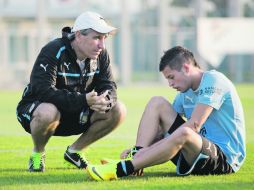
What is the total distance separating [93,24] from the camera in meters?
7.16

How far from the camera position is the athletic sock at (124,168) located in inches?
247

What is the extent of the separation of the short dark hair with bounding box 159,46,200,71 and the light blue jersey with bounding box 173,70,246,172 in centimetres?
22

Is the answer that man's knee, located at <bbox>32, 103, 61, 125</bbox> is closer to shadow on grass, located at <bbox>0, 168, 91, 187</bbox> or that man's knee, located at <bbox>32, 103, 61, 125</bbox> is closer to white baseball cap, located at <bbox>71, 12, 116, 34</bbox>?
shadow on grass, located at <bbox>0, 168, 91, 187</bbox>

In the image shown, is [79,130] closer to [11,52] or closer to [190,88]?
[190,88]

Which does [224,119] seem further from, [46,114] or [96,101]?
[46,114]

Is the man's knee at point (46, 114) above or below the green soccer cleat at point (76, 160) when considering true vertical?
above

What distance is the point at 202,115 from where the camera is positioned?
632 centimetres

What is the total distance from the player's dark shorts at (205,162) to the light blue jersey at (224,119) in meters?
0.07

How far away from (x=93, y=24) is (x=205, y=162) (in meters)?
1.77

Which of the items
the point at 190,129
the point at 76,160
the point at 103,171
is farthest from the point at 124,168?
the point at 76,160

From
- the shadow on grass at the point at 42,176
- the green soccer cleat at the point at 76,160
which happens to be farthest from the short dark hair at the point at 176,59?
the green soccer cleat at the point at 76,160

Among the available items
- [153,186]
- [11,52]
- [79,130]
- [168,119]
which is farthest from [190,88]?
[11,52]

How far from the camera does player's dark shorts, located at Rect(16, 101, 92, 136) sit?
24.0 ft

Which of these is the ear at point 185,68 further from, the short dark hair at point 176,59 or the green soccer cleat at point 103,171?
the green soccer cleat at point 103,171
